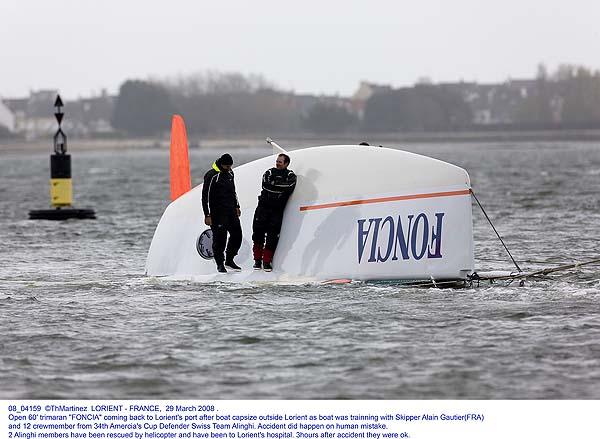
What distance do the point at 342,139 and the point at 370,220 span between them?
13834cm

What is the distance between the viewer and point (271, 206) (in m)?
12.0

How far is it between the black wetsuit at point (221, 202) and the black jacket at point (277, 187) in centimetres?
30

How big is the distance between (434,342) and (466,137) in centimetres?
13756

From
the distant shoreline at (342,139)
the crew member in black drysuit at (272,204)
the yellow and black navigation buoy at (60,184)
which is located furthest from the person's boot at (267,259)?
the distant shoreline at (342,139)

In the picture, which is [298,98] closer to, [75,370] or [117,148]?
[117,148]

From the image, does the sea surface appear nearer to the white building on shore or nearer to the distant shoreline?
the distant shoreline

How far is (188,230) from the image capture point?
505 inches

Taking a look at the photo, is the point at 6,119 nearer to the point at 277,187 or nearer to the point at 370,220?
the point at 277,187

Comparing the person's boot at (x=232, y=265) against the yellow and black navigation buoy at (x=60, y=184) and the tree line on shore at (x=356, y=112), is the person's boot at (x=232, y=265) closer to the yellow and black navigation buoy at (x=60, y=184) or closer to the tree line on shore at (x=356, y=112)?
the yellow and black navigation buoy at (x=60, y=184)

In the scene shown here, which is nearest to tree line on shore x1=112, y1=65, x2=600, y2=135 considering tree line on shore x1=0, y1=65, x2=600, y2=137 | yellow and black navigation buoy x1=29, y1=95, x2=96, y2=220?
tree line on shore x1=0, y1=65, x2=600, y2=137

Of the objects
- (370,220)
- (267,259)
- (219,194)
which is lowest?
(267,259)

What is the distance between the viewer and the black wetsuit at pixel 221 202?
12.1 m

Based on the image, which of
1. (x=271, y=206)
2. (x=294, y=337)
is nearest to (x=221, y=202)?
(x=271, y=206)

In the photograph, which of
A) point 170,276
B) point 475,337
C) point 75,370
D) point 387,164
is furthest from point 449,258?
point 75,370
